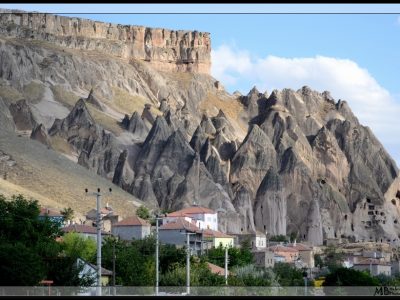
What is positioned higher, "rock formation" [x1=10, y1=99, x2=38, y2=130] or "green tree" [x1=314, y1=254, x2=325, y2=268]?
"rock formation" [x1=10, y1=99, x2=38, y2=130]

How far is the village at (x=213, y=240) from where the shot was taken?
346ft

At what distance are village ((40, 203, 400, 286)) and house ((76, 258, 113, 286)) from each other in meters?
19.4

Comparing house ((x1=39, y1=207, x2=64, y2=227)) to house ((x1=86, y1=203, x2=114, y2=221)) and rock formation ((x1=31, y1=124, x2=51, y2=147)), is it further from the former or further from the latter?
rock formation ((x1=31, y1=124, x2=51, y2=147))

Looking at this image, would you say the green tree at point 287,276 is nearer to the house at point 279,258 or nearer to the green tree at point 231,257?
the green tree at point 231,257

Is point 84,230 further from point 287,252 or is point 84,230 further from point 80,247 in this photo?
point 287,252

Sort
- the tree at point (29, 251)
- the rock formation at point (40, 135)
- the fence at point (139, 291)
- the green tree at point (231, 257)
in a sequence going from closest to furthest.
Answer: the fence at point (139, 291) < the tree at point (29, 251) < the green tree at point (231, 257) < the rock formation at point (40, 135)

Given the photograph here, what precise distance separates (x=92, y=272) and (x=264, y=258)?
58.4m

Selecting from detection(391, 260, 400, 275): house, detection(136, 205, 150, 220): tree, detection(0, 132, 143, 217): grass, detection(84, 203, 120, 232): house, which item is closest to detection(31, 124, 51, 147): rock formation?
detection(0, 132, 143, 217): grass

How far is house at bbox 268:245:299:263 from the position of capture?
425ft

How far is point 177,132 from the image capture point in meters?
183

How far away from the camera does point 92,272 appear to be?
198ft

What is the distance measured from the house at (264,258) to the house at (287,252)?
7776 mm

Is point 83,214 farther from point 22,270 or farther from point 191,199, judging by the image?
point 22,270

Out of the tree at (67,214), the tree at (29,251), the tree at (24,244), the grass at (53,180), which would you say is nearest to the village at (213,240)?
the tree at (67,214)
